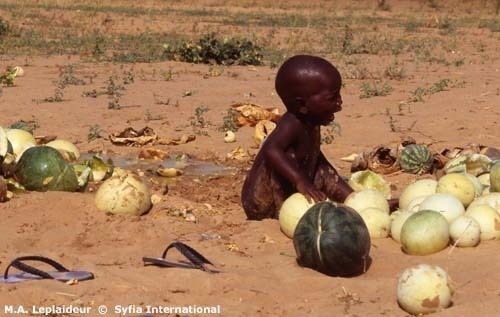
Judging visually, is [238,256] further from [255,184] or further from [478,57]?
[478,57]

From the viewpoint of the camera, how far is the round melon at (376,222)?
211 inches

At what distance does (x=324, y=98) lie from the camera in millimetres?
5703

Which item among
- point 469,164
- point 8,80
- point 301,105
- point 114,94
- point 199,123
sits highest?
point 301,105

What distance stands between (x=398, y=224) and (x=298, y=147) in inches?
36.5

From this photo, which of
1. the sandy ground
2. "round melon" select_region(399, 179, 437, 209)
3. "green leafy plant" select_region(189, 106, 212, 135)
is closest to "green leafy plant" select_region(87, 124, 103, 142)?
the sandy ground

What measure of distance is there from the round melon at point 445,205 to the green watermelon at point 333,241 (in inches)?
26.1

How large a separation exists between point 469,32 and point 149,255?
21046 millimetres

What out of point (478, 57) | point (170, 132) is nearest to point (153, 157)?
point (170, 132)

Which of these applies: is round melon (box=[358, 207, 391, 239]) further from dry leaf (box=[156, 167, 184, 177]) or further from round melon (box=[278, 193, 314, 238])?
dry leaf (box=[156, 167, 184, 177])

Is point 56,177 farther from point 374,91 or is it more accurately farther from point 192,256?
point 374,91

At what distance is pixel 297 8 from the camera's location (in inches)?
1526

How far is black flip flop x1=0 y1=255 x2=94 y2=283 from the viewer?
14.4 feet

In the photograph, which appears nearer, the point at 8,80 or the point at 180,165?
the point at 180,165

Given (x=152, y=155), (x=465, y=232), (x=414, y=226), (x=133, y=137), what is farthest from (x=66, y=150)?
(x=465, y=232)
